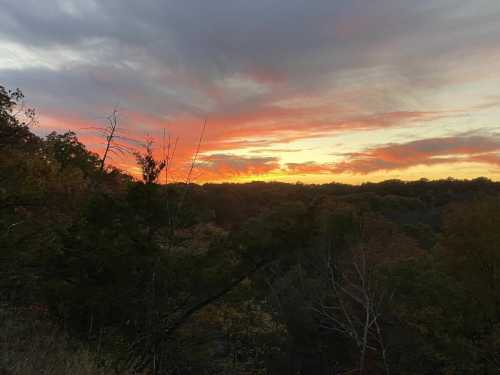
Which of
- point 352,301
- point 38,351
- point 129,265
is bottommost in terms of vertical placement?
point 352,301

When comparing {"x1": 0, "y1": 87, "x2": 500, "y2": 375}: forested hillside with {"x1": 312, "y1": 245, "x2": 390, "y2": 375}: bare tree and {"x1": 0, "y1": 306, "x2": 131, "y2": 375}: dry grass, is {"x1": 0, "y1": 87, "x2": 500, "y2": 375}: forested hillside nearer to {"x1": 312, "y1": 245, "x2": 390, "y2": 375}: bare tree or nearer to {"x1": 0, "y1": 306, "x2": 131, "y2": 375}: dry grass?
{"x1": 0, "y1": 306, "x2": 131, "y2": 375}: dry grass

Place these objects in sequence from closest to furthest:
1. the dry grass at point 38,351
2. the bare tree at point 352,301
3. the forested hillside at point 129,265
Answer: the dry grass at point 38,351 < the forested hillside at point 129,265 < the bare tree at point 352,301

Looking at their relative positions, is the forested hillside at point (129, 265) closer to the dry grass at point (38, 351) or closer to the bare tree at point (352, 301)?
the dry grass at point (38, 351)

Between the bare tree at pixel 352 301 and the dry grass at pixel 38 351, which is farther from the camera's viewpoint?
the bare tree at pixel 352 301

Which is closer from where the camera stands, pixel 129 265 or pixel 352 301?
pixel 129 265

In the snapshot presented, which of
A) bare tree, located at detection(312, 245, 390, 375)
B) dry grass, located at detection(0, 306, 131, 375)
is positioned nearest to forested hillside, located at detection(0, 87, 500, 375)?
dry grass, located at detection(0, 306, 131, 375)

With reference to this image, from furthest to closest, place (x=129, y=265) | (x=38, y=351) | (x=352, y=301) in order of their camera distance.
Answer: (x=352, y=301), (x=129, y=265), (x=38, y=351)

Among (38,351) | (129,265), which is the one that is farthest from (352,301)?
(38,351)

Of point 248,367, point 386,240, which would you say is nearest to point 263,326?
point 248,367

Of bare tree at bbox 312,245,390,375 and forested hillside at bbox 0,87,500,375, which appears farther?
bare tree at bbox 312,245,390,375

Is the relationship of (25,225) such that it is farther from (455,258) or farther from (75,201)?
(455,258)

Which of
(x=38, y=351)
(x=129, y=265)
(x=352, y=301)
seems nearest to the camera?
(x=38, y=351)

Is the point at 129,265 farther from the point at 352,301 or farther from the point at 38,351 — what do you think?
the point at 352,301

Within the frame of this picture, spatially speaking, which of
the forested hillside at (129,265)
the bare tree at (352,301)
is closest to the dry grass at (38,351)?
the forested hillside at (129,265)
